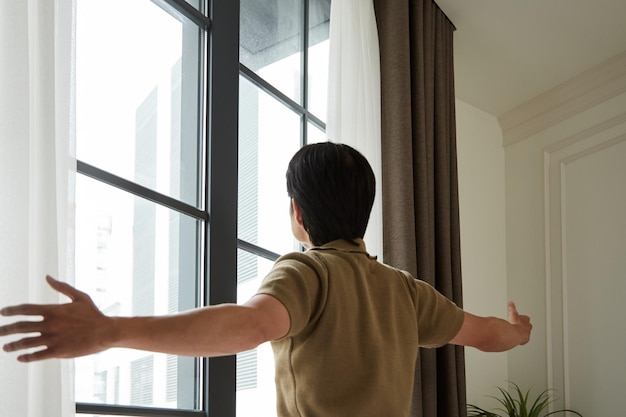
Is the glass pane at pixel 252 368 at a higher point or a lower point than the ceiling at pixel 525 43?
lower

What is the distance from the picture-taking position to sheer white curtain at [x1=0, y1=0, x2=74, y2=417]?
123 cm

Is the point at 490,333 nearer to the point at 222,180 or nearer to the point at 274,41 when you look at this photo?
the point at 222,180

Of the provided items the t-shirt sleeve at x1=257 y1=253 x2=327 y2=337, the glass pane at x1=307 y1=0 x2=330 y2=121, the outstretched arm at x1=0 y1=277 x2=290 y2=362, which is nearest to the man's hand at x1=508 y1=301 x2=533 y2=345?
the t-shirt sleeve at x1=257 y1=253 x2=327 y2=337

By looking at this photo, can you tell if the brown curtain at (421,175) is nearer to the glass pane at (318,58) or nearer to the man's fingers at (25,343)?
the glass pane at (318,58)

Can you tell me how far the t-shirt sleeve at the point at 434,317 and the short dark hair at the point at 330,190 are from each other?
0.61 feet

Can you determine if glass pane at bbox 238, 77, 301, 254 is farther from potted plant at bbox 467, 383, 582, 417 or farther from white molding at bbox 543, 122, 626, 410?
white molding at bbox 543, 122, 626, 410

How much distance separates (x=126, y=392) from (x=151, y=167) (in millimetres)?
520

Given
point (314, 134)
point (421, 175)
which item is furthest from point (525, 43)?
point (314, 134)

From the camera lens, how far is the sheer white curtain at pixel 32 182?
4.04ft

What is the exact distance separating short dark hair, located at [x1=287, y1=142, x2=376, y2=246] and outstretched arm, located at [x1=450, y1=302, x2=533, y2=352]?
12.8 inches

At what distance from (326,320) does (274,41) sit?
1459 mm

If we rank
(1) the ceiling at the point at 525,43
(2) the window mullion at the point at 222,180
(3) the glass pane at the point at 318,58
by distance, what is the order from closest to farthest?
(2) the window mullion at the point at 222,180 < (3) the glass pane at the point at 318,58 < (1) the ceiling at the point at 525,43

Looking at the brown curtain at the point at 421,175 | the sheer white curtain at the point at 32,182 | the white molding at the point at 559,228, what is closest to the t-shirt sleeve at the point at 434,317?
the sheer white curtain at the point at 32,182

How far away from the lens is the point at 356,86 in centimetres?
273
